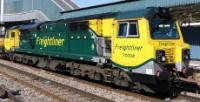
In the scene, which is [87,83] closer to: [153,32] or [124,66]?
[124,66]

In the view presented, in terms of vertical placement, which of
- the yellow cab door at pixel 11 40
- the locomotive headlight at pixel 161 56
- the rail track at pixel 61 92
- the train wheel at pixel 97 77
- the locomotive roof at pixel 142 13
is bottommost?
the rail track at pixel 61 92

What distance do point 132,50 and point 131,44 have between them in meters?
0.21

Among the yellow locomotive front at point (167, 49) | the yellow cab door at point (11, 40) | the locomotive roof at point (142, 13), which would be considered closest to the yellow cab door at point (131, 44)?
the locomotive roof at point (142, 13)

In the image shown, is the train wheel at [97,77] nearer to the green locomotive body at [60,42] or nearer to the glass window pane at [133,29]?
the green locomotive body at [60,42]

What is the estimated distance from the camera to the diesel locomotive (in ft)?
41.0

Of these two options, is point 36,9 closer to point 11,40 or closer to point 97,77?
point 11,40

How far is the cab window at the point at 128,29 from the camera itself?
13.0 metres

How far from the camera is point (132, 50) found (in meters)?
13.1

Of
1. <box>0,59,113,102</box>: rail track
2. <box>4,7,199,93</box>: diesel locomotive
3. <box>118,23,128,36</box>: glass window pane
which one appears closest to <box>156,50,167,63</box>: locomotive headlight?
<box>4,7,199,93</box>: diesel locomotive

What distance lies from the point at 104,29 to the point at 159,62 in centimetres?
376

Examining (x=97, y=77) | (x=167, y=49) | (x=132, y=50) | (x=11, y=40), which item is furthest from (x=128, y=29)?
(x=11, y=40)

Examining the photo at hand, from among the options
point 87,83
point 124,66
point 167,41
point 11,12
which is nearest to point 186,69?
point 167,41

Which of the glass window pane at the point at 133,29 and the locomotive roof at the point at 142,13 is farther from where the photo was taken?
the glass window pane at the point at 133,29

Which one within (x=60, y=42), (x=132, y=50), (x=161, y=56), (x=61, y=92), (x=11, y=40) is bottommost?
(x=61, y=92)
